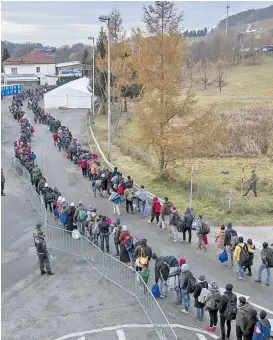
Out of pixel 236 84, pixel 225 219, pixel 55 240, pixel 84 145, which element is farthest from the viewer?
pixel 236 84

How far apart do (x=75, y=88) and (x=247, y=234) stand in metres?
40.6

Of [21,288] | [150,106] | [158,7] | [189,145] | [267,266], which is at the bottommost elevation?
[21,288]

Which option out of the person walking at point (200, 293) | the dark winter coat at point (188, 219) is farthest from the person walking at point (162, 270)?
the dark winter coat at point (188, 219)

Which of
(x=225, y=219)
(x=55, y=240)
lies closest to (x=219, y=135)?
(x=225, y=219)

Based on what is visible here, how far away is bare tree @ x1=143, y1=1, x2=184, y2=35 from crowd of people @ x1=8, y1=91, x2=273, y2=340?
7335 mm

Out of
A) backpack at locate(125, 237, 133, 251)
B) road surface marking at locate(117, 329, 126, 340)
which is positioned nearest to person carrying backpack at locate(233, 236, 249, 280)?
backpack at locate(125, 237, 133, 251)

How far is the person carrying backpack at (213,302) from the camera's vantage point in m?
10.2

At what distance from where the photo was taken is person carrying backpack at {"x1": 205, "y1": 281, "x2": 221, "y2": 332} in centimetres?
1023

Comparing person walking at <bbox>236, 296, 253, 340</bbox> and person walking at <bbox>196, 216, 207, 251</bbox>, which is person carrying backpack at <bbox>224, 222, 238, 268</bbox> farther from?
person walking at <bbox>236, 296, 253, 340</bbox>

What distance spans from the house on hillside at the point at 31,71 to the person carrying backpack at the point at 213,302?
3125 inches

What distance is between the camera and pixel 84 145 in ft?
111

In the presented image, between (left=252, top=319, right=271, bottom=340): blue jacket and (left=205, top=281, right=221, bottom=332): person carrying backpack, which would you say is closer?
(left=252, top=319, right=271, bottom=340): blue jacket

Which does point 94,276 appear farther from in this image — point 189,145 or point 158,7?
point 158,7

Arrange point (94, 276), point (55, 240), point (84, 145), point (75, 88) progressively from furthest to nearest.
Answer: point (75, 88), point (84, 145), point (55, 240), point (94, 276)
